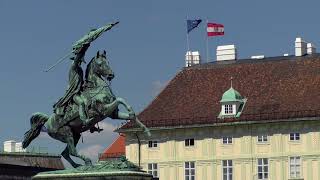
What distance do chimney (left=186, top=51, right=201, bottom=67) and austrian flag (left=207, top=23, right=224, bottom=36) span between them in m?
3.44

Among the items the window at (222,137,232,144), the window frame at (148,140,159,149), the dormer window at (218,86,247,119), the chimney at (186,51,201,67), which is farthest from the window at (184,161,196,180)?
the chimney at (186,51,201,67)

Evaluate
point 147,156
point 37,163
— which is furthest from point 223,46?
point 37,163

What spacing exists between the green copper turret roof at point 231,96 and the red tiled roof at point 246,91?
0.77 metres

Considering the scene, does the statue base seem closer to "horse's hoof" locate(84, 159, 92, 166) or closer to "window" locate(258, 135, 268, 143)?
"horse's hoof" locate(84, 159, 92, 166)

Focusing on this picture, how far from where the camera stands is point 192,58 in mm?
107688

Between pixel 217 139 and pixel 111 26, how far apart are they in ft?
213

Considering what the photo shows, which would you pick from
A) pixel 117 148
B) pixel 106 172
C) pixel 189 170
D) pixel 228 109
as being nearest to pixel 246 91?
pixel 228 109

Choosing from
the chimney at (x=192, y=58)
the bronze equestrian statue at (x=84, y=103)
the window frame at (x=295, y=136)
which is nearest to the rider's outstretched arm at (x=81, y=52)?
the bronze equestrian statue at (x=84, y=103)

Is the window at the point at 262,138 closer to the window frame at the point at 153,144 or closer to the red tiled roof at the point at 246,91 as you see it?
the red tiled roof at the point at 246,91

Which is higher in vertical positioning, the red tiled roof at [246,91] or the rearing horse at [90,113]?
the red tiled roof at [246,91]

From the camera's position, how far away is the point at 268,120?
96.7 metres

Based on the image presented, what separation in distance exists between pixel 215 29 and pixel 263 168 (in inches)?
523

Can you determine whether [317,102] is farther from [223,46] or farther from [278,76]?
[223,46]

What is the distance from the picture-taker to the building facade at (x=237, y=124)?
96812 mm
